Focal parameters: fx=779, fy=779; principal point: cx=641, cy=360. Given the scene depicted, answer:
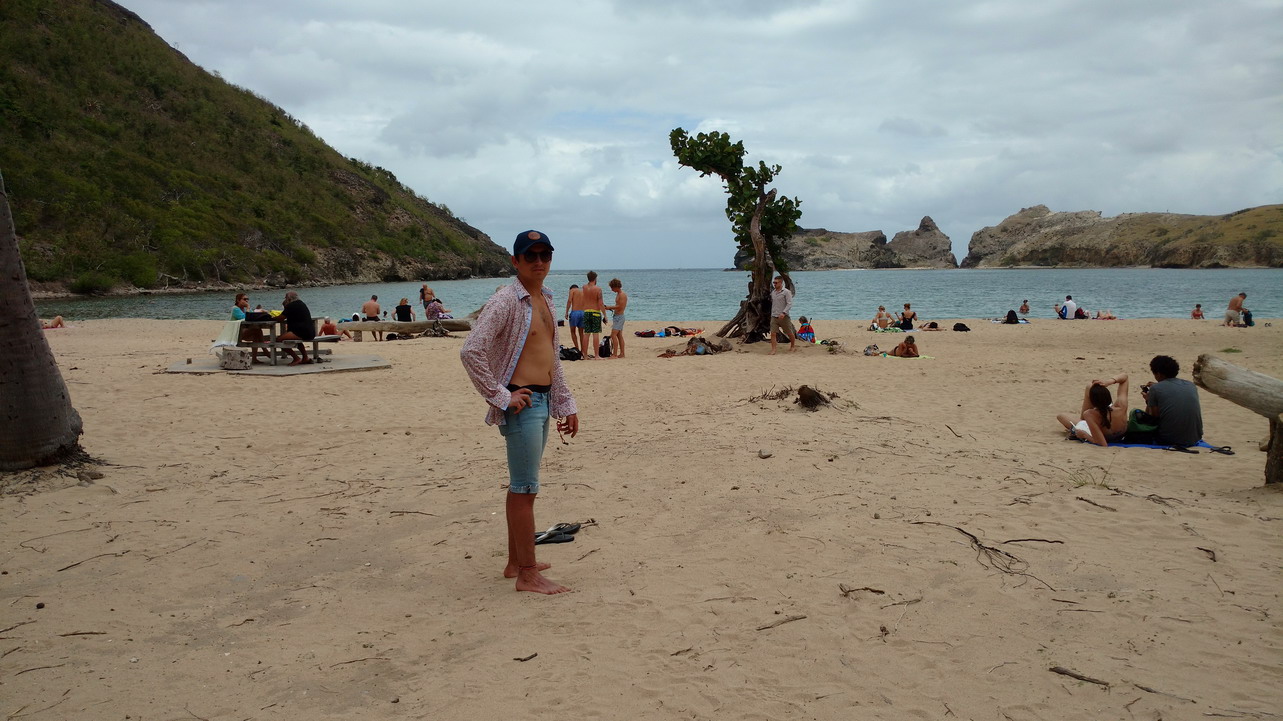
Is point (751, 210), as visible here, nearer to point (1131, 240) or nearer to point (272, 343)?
point (272, 343)

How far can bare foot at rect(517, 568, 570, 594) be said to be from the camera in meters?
4.15

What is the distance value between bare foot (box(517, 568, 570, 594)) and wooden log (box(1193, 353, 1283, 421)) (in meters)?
5.34

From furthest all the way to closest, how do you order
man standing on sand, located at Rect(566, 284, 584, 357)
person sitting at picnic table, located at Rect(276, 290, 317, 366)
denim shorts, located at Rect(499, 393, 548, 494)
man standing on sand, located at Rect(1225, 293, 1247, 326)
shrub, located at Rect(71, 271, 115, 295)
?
shrub, located at Rect(71, 271, 115, 295) < man standing on sand, located at Rect(1225, 293, 1247, 326) < man standing on sand, located at Rect(566, 284, 584, 357) < person sitting at picnic table, located at Rect(276, 290, 317, 366) < denim shorts, located at Rect(499, 393, 548, 494)

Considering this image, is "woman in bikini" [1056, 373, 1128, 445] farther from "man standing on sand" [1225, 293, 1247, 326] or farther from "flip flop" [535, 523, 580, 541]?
"man standing on sand" [1225, 293, 1247, 326]

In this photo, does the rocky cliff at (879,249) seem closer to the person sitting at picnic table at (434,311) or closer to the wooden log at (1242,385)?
the person sitting at picnic table at (434,311)

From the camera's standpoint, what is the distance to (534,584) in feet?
13.6

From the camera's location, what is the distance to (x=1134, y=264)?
11812cm

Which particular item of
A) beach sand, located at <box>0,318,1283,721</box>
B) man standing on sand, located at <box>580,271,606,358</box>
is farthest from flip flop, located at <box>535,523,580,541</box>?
→ man standing on sand, located at <box>580,271,606,358</box>

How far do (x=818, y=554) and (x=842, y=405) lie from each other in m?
4.96

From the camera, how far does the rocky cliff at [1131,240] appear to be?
104 metres

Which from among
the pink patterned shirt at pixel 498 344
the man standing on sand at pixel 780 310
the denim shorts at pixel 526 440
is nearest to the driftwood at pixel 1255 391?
the denim shorts at pixel 526 440

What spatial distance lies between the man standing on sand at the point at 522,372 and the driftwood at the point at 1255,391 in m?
5.25

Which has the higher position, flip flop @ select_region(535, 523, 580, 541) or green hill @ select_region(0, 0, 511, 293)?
green hill @ select_region(0, 0, 511, 293)

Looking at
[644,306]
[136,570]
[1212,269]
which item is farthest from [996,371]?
[1212,269]
